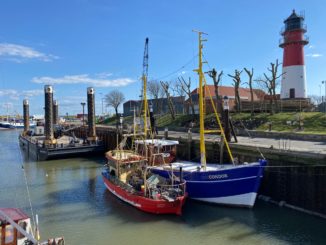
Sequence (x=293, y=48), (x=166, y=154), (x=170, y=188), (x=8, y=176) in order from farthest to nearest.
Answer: (x=293, y=48), (x=8, y=176), (x=166, y=154), (x=170, y=188)

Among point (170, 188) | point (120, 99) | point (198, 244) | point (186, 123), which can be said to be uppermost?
point (120, 99)

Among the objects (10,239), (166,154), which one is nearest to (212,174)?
(166,154)

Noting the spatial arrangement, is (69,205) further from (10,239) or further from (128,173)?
(10,239)

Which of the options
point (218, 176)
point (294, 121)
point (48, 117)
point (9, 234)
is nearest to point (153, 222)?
point (218, 176)

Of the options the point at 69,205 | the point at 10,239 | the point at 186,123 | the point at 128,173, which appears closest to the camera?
the point at 10,239

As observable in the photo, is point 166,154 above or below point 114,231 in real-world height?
above

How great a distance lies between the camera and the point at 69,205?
64.4 feet

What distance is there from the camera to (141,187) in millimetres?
18203

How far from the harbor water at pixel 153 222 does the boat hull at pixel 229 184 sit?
543 mm

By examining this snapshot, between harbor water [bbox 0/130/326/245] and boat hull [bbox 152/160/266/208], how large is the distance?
0.54m

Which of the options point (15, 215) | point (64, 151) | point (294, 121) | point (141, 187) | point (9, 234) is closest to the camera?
point (9, 234)

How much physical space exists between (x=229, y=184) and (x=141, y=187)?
5.10 m

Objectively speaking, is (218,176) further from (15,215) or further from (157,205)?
(15,215)

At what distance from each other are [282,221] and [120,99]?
9827 cm
